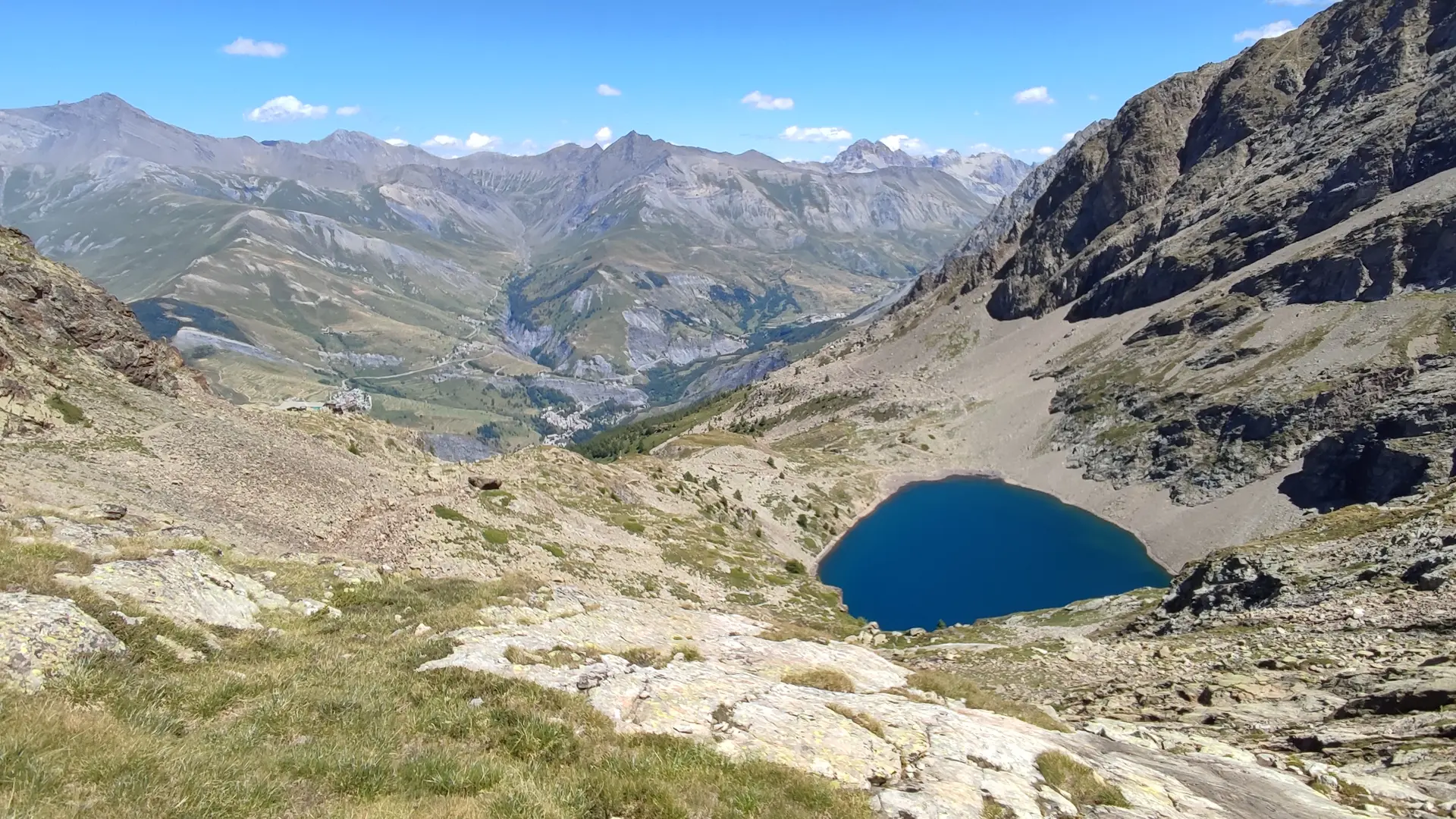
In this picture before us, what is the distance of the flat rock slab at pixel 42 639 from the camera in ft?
41.5

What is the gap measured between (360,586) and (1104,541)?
437ft

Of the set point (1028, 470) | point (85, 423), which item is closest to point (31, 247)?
point (85, 423)

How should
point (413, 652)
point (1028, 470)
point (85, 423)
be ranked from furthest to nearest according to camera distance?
point (1028, 470) → point (85, 423) → point (413, 652)

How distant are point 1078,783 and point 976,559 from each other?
11633 centimetres

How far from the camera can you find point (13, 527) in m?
25.2

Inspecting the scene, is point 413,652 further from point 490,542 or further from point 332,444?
point 332,444

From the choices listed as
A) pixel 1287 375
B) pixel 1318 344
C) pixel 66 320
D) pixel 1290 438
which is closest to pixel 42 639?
pixel 66 320

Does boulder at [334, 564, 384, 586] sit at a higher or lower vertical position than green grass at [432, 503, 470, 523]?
higher

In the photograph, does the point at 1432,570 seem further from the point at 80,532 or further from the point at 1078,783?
the point at 80,532

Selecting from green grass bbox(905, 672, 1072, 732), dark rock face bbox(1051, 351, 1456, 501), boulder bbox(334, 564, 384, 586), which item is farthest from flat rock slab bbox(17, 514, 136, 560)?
dark rock face bbox(1051, 351, 1456, 501)

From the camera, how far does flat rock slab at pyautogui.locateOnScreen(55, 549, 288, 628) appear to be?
19281 millimetres

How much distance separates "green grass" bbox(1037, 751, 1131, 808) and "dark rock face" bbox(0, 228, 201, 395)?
59010mm

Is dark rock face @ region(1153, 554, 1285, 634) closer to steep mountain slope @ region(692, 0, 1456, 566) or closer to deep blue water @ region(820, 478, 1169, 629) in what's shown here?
deep blue water @ region(820, 478, 1169, 629)

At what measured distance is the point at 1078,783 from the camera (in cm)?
1648
